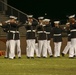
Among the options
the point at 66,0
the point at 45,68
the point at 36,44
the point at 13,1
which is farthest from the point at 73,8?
the point at 45,68

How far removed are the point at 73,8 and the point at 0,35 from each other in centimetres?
942

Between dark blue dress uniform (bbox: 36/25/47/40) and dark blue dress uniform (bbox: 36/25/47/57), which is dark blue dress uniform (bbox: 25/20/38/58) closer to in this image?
dark blue dress uniform (bbox: 36/25/47/40)

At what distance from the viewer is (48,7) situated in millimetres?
40469

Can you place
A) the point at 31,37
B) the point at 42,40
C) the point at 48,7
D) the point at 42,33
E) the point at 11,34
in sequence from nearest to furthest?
the point at 11,34 < the point at 31,37 < the point at 42,33 < the point at 42,40 < the point at 48,7

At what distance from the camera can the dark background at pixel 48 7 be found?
39.8 meters

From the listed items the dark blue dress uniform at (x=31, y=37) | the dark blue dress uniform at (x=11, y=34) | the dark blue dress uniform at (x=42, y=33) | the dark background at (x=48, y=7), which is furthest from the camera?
the dark background at (x=48, y=7)

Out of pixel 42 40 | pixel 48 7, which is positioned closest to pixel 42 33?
pixel 42 40

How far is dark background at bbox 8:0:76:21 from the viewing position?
3984 cm

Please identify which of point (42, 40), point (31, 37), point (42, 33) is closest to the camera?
point (31, 37)

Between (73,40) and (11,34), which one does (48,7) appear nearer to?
(73,40)

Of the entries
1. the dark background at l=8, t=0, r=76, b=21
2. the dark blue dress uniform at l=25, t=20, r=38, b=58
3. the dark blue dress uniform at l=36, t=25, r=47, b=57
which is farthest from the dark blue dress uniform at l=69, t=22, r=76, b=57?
the dark background at l=8, t=0, r=76, b=21

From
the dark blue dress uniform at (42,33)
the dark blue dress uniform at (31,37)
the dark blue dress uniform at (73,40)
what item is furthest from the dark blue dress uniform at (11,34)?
the dark blue dress uniform at (73,40)

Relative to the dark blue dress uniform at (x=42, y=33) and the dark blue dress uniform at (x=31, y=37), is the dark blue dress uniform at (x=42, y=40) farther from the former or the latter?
the dark blue dress uniform at (x=31, y=37)

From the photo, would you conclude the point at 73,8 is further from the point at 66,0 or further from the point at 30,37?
the point at 30,37
